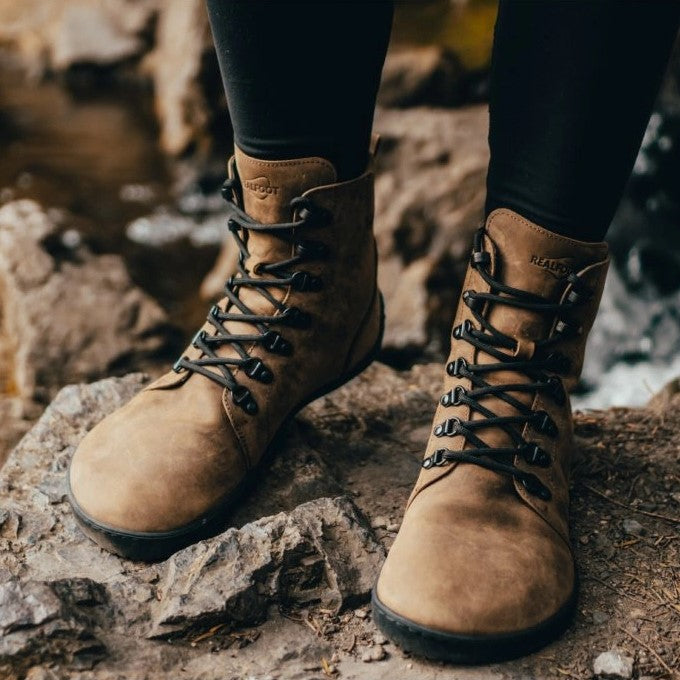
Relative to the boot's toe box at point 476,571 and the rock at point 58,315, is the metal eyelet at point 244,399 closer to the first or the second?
the boot's toe box at point 476,571

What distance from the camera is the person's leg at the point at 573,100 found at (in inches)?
48.5

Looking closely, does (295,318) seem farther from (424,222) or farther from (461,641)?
(424,222)

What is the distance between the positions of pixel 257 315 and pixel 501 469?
536mm

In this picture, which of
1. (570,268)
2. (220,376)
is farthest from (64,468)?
(570,268)

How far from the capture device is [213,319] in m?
1.63

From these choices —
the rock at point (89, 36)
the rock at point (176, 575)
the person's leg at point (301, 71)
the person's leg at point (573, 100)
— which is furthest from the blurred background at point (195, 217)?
the person's leg at point (573, 100)

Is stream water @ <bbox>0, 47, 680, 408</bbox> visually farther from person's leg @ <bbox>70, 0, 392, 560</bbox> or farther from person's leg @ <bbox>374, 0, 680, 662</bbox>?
person's leg @ <bbox>70, 0, 392, 560</bbox>

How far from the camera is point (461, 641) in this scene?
1.23m

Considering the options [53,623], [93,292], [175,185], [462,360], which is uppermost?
[462,360]

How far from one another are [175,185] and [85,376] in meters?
2.84

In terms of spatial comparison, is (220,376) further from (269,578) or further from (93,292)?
(93,292)

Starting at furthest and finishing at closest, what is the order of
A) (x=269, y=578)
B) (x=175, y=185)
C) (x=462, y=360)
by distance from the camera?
(x=175, y=185)
(x=462, y=360)
(x=269, y=578)

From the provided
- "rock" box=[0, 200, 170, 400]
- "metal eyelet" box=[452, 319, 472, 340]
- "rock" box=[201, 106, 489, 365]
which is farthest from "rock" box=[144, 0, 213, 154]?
"metal eyelet" box=[452, 319, 472, 340]

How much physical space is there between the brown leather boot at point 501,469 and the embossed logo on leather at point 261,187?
1.24ft
